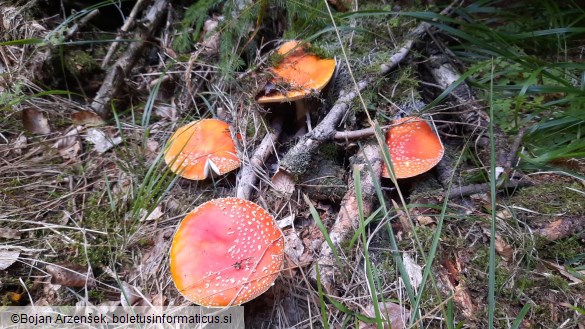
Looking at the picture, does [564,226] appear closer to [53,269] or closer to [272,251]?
[272,251]

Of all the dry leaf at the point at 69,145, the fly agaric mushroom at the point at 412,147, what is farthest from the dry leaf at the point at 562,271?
the dry leaf at the point at 69,145

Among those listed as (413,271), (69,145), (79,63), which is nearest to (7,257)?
(69,145)

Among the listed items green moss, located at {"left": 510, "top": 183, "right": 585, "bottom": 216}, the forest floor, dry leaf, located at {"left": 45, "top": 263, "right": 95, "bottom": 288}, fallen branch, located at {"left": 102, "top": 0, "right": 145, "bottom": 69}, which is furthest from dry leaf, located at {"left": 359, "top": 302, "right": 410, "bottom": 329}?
fallen branch, located at {"left": 102, "top": 0, "right": 145, "bottom": 69}

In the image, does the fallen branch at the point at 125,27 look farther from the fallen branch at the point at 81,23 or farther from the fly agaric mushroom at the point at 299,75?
the fly agaric mushroom at the point at 299,75

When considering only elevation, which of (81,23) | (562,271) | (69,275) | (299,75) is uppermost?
(81,23)

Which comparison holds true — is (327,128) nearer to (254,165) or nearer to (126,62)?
(254,165)

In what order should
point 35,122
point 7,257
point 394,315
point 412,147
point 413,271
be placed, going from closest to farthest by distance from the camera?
point 394,315 → point 413,271 → point 7,257 → point 412,147 → point 35,122

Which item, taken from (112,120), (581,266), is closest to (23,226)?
(112,120)

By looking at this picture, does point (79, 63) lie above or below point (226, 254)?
above
